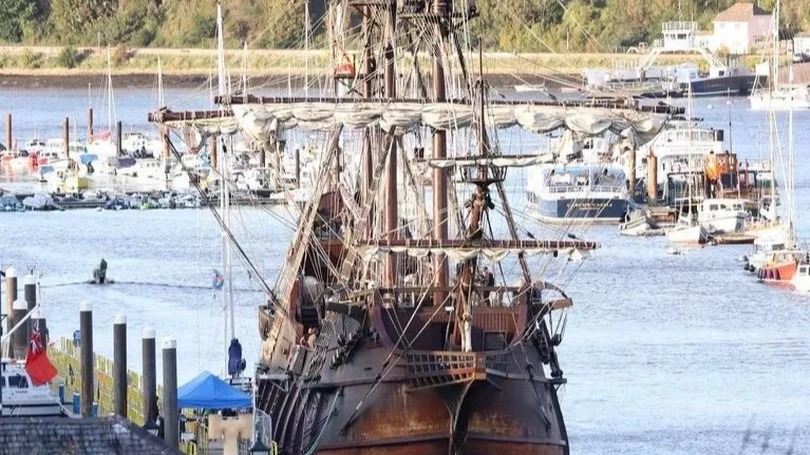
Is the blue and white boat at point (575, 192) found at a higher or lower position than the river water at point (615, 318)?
higher

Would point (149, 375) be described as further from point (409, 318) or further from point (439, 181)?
point (439, 181)

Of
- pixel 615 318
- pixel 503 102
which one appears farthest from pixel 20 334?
pixel 615 318

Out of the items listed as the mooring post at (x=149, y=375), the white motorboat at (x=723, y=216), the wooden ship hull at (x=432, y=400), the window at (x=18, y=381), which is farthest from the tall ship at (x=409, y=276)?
the white motorboat at (x=723, y=216)

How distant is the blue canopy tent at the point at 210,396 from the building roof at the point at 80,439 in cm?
1499

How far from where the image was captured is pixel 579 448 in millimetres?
62469

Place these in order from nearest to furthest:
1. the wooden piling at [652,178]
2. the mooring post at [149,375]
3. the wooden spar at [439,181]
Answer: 1. the mooring post at [149,375]
2. the wooden spar at [439,181]
3. the wooden piling at [652,178]

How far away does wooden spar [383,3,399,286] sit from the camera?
198 ft

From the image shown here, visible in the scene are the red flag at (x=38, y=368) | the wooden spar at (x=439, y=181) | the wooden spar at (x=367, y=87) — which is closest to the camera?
the red flag at (x=38, y=368)

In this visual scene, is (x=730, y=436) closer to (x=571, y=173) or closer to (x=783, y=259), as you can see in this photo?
(x=783, y=259)

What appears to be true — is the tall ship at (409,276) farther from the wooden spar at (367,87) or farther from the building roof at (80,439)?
the building roof at (80,439)

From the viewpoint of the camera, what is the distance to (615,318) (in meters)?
85.1

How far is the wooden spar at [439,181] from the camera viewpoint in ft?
188

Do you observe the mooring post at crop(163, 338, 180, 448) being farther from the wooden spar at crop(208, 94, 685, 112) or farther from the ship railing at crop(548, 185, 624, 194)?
the ship railing at crop(548, 185, 624, 194)

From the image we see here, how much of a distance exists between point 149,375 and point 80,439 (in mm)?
14881
